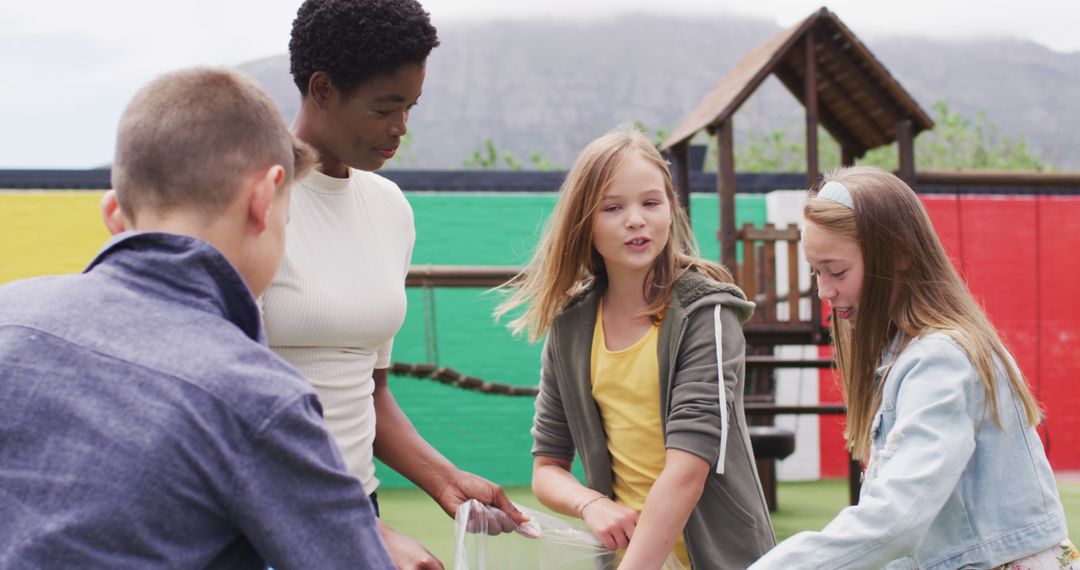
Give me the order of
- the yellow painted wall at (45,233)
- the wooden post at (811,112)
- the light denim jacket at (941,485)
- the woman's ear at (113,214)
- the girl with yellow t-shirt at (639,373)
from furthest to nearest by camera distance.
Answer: the yellow painted wall at (45,233)
the wooden post at (811,112)
the girl with yellow t-shirt at (639,373)
the light denim jacket at (941,485)
the woman's ear at (113,214)

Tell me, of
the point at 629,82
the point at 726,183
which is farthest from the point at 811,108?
the point at 629,82

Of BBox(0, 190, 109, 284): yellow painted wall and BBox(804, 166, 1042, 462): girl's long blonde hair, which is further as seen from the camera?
BBox(0, 190, 109, 284): yellow painted wall

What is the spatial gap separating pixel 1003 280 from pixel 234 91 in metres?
9.41

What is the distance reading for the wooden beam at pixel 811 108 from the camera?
17.8ft

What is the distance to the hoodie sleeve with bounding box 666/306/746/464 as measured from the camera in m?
1.92

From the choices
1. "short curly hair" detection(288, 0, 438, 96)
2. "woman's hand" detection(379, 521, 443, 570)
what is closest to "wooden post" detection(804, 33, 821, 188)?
"short curly hair" detection(288, 0, 438, 96)

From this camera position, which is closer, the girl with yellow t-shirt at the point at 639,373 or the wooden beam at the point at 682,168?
the girl with yellow t-shirt at the point at 639,373

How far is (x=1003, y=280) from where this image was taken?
9469mm

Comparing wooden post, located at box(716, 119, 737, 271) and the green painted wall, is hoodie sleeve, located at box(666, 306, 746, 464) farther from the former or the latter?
the green painted wall

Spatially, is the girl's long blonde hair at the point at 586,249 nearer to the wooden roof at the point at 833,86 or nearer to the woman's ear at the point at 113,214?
the woman's ear at the point at 113,214

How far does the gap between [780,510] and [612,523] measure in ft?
17.7

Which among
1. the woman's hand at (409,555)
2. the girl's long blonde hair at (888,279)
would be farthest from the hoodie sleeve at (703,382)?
the woman's hand at (409,555)

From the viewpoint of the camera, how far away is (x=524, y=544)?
77.1 inches

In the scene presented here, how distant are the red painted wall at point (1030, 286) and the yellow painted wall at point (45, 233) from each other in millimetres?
6350
